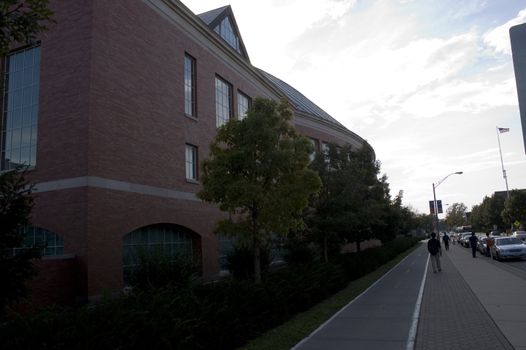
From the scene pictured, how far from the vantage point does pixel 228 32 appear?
2623cm

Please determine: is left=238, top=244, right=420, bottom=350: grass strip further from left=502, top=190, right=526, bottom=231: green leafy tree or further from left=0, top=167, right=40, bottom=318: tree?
left=502, top=190, right=526, bottom=231: green leafy tree

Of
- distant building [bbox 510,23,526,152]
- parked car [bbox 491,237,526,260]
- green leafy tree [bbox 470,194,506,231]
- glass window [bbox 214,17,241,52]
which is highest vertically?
glass window [bbox 214,17,241,52]

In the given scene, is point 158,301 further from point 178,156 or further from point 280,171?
point 178,156

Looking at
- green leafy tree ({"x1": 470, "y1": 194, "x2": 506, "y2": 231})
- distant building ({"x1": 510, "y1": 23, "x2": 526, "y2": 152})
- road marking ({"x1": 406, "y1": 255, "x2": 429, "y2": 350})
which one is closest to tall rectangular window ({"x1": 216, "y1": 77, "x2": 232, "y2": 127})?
road marking ({"x1": 406, "y1": 255, "x2": 429, "y2": 350})

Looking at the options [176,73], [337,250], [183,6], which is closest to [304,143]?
[176,73]

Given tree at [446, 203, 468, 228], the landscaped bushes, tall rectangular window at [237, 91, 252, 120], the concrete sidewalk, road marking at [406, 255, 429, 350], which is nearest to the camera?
the landscaped bushes

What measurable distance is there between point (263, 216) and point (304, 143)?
7.75 feet

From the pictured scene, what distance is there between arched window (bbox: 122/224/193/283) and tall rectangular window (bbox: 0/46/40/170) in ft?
15.0

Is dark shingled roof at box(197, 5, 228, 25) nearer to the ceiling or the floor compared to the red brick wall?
nearer to the ceiling

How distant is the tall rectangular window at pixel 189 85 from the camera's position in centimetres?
2088

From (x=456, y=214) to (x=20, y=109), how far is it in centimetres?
14351

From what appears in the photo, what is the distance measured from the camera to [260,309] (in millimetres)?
9227

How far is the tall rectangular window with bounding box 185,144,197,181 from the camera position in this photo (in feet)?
66.8

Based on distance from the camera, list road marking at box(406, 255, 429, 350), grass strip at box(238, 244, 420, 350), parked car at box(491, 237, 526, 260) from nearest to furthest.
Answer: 1. road marking at box(406, 255, 429, 350)
2. grass strip at box(238, 244, 420, 350)
3. parked car at box(491, 237, 526, 260)
